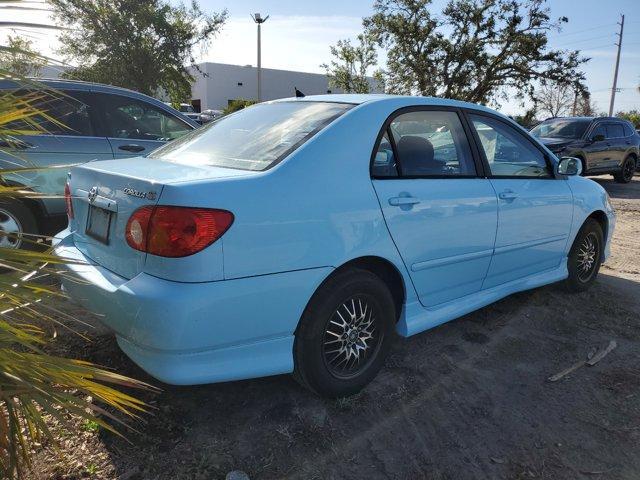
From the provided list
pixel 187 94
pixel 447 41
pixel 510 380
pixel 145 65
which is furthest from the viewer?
pixel 447 41

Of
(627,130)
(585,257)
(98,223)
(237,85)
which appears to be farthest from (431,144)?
(237,85)

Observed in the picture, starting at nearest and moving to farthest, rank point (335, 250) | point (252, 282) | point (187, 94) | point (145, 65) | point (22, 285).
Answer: point (22, 285) < point (252, 282) < point (335, 250) < point (145, 65) < point (187, 94)

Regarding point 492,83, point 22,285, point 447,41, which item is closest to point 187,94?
point 447,41

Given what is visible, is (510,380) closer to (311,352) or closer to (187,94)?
(311,352)

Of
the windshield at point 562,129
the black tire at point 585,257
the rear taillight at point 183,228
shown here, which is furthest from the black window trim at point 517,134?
the windshield at point 562,129

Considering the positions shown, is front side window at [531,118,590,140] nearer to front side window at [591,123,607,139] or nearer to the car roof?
front side window at [591,123,607,139]

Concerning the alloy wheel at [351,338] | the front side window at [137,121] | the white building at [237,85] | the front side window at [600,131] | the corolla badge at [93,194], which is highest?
the white building at [237,85]

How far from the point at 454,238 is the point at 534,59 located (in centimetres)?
2372

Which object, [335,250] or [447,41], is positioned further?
[447,41]

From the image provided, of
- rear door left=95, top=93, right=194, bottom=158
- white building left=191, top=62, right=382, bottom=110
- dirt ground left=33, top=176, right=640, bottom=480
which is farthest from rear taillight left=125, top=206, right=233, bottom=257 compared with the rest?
white building left=191, top=62, right=382, bottom=110

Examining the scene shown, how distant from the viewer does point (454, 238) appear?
3.32 metres

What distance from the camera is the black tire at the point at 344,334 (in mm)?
2664

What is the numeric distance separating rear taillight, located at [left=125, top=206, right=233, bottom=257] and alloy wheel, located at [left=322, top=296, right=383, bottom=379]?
0.83m

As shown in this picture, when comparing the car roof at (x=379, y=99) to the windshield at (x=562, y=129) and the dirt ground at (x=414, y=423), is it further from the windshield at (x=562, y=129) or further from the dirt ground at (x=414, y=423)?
the windshield at (x=562, y=129)
